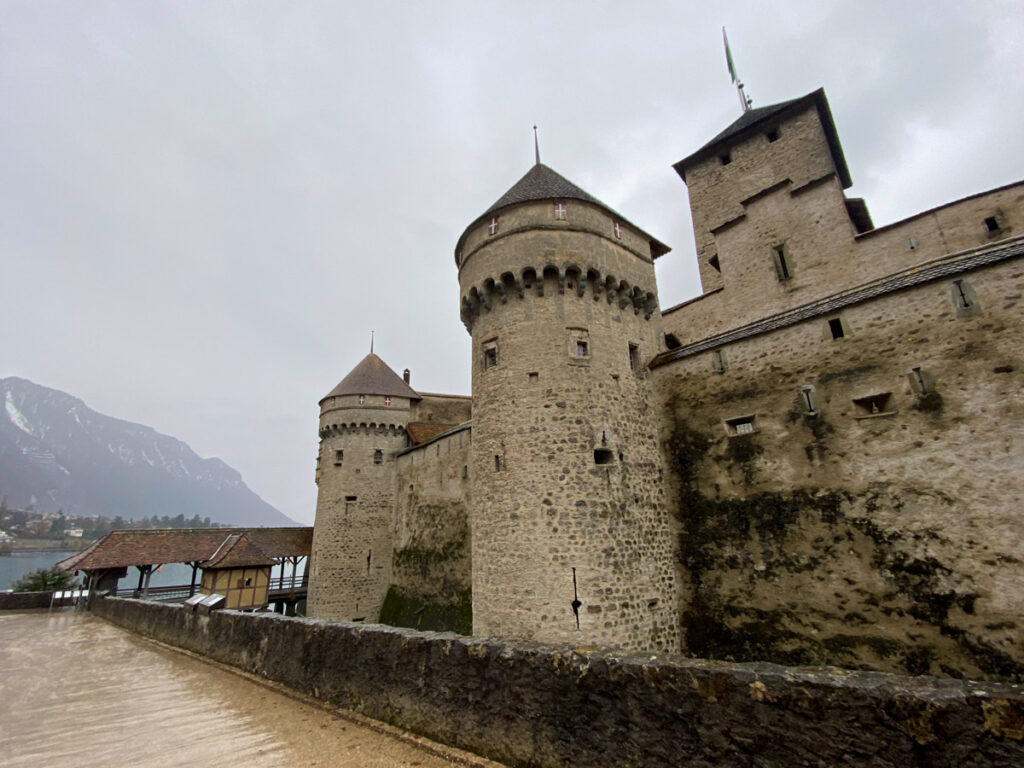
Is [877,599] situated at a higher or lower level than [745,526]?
lower

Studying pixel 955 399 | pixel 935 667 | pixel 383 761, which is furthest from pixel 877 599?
pixel 383 761

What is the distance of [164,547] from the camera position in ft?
73.5

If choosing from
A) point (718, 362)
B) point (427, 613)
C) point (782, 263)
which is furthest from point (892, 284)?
point (427, 613)

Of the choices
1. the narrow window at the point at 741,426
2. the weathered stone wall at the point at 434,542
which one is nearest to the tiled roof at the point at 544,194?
the narrow window at the point at 741,426

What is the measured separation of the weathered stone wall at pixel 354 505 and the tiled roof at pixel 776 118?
17.5 meters

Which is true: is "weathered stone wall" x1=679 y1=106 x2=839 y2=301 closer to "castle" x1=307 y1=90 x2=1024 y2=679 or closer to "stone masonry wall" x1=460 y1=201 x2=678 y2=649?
"castle" x1=307 y1=90 x2=1024 y2=679

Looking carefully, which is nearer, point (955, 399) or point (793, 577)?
point (955, 399)

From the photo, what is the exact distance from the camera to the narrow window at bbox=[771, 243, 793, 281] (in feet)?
44.5

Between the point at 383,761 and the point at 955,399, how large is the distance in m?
9.60

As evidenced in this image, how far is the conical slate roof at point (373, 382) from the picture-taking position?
23.6 metres

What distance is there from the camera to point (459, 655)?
14.1 ft

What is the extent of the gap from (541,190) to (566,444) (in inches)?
265

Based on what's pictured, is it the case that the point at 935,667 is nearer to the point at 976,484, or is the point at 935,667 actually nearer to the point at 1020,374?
the point at 976,484

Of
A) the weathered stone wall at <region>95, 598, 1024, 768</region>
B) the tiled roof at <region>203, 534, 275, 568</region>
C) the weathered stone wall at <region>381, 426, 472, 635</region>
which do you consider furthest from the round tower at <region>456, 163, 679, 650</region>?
the tiled roof at <region>203, 534, 275, 568</region>
